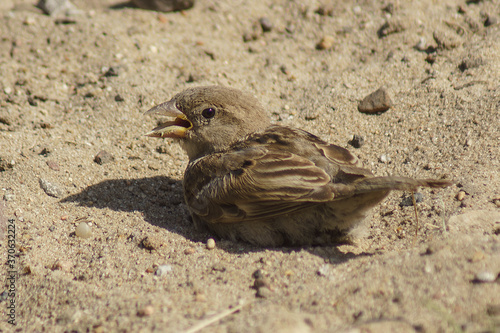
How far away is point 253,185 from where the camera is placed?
167 inches

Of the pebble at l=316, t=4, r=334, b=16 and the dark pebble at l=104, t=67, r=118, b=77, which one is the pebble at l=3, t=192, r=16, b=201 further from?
the pebble at l=316, t=4, r=334, b=16

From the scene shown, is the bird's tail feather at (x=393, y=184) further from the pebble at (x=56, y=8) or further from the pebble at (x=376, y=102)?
the pebble at (x=56, y=8)

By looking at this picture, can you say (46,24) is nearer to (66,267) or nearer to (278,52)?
(278,52)

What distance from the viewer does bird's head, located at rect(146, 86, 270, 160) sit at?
486cm

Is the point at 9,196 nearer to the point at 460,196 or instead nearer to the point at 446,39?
the point at 460,196

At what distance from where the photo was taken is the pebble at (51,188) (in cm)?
494

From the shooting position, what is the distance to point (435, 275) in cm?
315

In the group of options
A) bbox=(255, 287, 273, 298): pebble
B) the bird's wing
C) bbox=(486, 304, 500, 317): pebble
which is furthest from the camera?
the bird's wing

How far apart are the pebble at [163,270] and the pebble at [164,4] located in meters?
4.73

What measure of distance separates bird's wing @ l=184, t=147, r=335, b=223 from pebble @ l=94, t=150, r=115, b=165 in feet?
4.10

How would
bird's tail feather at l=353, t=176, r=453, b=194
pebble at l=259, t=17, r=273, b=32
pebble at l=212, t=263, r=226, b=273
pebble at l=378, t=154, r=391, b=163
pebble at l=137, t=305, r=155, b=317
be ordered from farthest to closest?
pebble at l=259, t=17, r=273, b=32, pebble at l=378, t=154, r=391, b=163, pebble at l=212, t=263, r=226, b=273, bird's tail feather at l=353, t=176, r=453, b=194, pebble at l=137, t=305, r=155, b=317

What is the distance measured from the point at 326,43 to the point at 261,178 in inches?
132

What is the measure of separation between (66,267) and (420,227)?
2.88m

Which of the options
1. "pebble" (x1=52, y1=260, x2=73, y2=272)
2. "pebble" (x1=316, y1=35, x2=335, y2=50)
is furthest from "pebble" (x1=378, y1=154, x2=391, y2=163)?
"pebble" (x1=52, y1=260, x2=73, y2=272)
